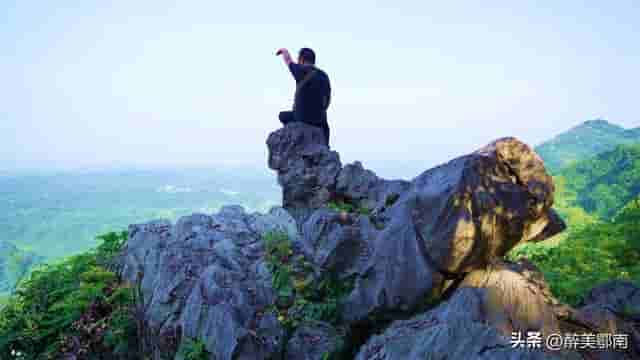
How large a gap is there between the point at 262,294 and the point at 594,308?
18.9 feet

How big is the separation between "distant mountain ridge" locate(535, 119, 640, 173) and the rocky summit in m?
75.6

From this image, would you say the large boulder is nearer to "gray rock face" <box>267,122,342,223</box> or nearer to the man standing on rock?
"gray rock face" <box>267,122,342,223</box>

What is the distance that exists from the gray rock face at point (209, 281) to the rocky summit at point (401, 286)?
3 centimetres

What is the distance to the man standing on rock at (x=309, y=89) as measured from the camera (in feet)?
45.4

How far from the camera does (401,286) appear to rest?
662 centimetres

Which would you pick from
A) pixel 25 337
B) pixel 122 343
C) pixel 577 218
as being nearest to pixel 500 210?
pixel 122 343

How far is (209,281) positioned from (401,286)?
3.85 metres

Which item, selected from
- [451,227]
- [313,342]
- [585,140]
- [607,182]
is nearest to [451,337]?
[451,227]

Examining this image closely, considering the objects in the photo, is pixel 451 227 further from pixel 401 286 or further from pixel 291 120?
pixel 291 120

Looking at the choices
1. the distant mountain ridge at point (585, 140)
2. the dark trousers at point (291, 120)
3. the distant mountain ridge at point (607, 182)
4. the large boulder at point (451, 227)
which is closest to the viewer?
the large boulder at point (451, 227)

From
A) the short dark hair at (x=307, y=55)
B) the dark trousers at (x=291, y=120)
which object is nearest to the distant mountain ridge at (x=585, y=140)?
the dark trousers at (x=291, y=120)

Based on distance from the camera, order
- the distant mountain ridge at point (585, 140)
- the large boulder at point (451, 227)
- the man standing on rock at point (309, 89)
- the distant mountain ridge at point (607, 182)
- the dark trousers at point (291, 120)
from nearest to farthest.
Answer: the large boulder at point (451, 227), the man standing on rock at point (309, 89), the dark trousers at point (291, 120), the distant mountain ridge at point (607, 182), the distant mountain ridge at point (585, 140)

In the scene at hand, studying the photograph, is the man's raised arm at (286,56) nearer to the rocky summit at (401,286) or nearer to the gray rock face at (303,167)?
the gray rock face at (303,167)

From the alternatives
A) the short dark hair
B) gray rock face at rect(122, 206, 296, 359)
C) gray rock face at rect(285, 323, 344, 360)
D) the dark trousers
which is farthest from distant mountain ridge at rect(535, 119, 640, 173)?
gray rock face at rect(285, 323, 344, 360)
